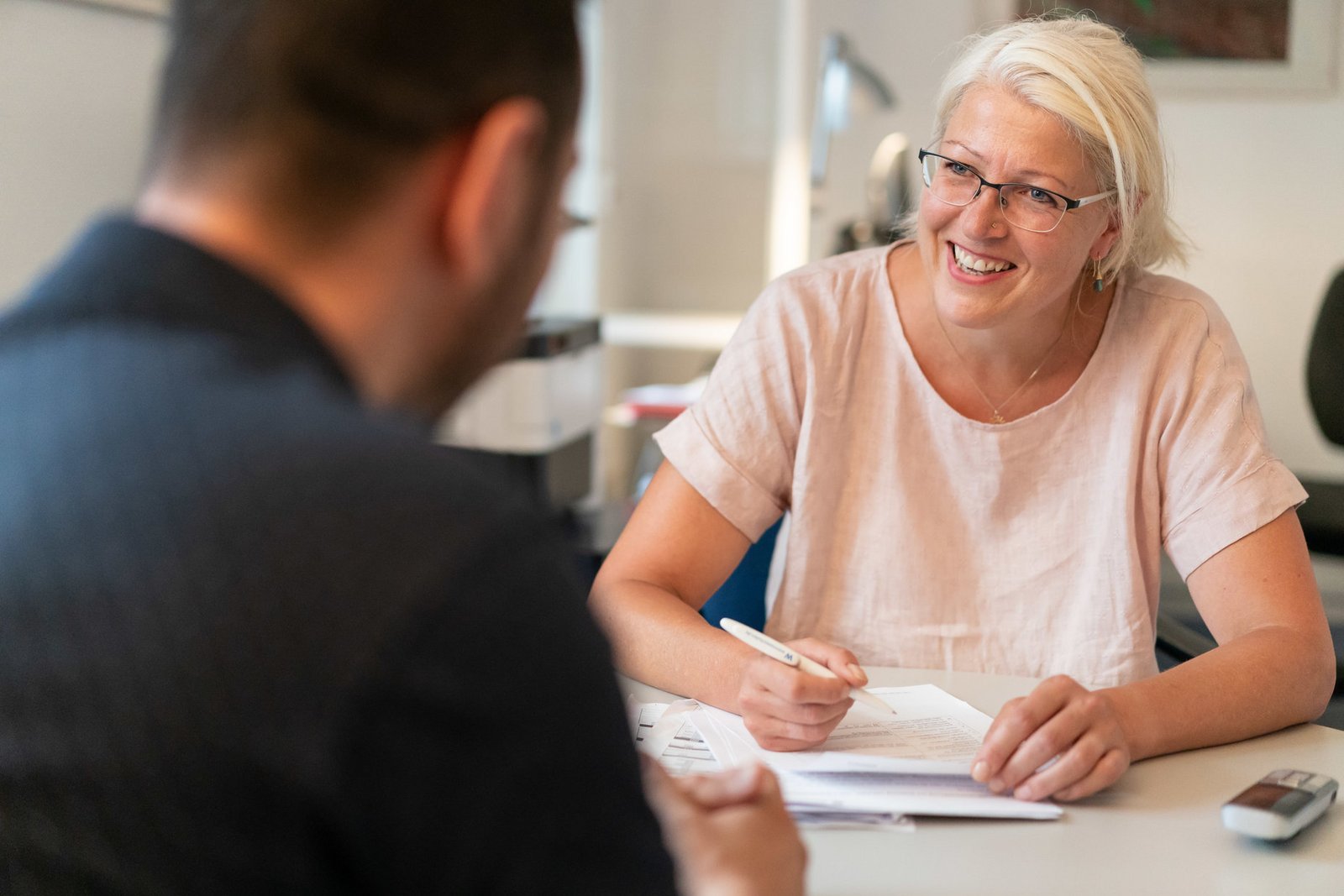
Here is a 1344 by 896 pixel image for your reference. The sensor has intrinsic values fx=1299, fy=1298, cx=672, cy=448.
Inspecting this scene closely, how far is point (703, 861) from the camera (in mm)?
695

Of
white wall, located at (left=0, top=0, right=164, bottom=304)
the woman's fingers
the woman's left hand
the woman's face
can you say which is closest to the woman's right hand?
the woman's fingers

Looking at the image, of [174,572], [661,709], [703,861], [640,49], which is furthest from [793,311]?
[640,49]

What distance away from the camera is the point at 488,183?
54cm

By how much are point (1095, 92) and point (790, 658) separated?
0.77 metres

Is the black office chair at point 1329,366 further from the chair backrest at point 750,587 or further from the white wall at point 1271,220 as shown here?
the chair backrest at point 750,587

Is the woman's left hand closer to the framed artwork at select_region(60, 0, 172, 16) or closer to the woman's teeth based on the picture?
the woman's teeth

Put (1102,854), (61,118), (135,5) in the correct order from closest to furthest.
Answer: (1102,854)
(61,118)
(135,5)

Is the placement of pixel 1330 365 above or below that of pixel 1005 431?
below

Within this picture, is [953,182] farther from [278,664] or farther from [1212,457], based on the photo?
[278,664]

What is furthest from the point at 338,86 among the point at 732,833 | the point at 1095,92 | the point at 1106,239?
the point at 1106,239

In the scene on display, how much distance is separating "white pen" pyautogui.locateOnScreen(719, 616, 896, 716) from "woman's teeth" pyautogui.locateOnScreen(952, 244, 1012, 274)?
585 millimetres

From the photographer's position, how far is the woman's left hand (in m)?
1.04

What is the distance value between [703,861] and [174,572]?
1.20ft

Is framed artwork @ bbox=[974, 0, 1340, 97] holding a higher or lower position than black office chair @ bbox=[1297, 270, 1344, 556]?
higher
